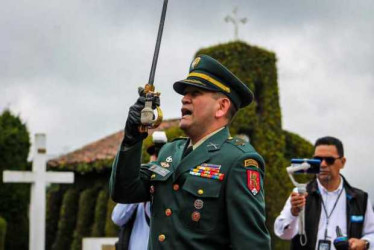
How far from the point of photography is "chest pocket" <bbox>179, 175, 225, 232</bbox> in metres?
3.62

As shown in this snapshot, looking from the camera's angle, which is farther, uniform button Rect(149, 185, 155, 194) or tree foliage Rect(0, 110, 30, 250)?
tree foliage Rect(0, 110, 30, 250)

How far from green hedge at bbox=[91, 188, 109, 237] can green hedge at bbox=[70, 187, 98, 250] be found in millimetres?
900

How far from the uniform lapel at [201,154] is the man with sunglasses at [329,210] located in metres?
2.54

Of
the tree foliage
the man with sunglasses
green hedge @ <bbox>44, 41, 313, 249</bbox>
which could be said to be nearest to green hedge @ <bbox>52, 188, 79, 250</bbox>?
the tree foliage

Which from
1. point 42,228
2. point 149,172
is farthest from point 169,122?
point 149,172

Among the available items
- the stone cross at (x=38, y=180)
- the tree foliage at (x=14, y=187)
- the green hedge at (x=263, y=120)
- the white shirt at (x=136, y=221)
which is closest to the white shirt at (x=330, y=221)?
the white shirt at (x=136, y=221)

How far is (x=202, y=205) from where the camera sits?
3639mm

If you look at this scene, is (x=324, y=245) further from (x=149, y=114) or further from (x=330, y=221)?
(x=149, y=114)

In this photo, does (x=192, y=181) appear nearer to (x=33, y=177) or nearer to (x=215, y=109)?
(x=215, y=109)

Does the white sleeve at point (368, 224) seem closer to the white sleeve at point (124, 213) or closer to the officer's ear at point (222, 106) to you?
the white sleeve at point (124, 213)

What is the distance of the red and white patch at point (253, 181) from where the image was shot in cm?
365

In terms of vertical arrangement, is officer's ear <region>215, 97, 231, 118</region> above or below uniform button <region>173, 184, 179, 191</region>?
above

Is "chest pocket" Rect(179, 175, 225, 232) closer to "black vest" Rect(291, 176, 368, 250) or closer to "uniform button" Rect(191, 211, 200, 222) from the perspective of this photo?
"uniform button" Rect(191, 211, 200, 222)

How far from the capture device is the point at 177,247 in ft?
11.9
